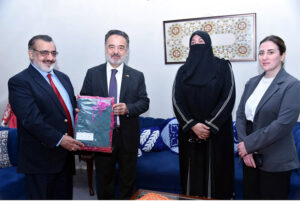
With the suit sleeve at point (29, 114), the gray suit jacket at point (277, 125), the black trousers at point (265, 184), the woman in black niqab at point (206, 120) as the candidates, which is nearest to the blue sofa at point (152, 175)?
the woman in black niqab at point (206, 120)

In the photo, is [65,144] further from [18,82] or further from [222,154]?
[222,154]

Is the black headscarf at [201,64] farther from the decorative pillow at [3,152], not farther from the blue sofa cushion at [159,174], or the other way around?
the decorative pillow at [3,152]

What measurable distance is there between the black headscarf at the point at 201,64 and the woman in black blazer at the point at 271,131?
1.31 ft

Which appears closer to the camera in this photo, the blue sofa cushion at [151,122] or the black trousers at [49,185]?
the black trousers at [49,185]

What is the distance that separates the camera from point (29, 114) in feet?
5.84

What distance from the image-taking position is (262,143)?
70.4 inches

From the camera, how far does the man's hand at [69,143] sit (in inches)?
73.0

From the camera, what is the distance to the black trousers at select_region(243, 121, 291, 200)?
175 centimetres

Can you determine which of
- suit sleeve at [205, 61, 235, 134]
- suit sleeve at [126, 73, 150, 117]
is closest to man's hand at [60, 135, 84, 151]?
suit sleeve at [126, 73, 150, 117]

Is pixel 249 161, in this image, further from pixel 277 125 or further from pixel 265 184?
pixel 277 125

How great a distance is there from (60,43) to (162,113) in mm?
1902

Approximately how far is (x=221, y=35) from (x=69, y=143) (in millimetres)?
2349

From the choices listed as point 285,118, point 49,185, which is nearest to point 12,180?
point 49,185

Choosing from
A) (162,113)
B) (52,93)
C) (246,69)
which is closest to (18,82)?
(52,93)
